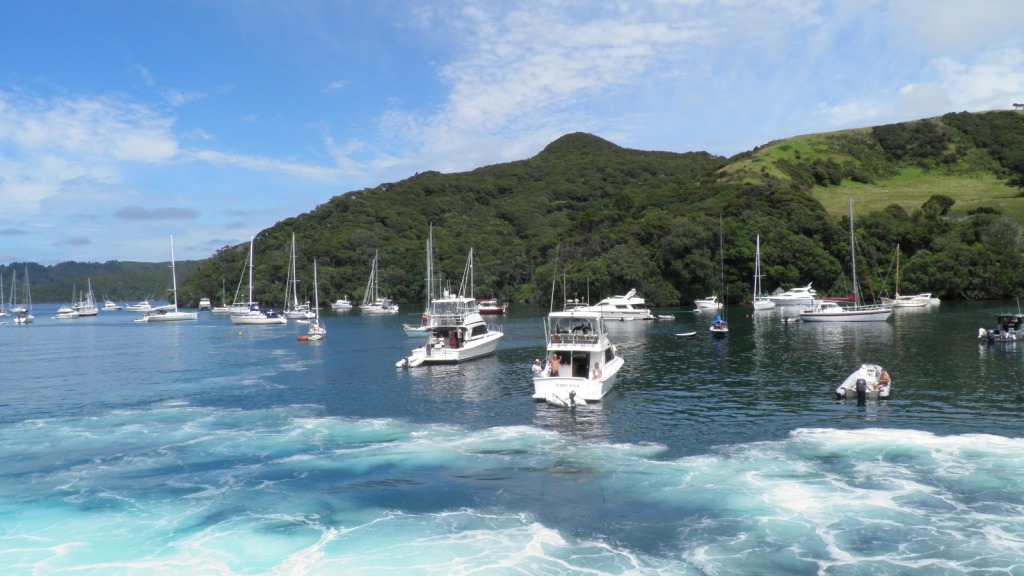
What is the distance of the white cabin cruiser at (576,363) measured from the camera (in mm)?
36906

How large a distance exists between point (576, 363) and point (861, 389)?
1534 centimetres

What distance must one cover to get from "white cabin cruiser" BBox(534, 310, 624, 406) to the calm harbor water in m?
1.26

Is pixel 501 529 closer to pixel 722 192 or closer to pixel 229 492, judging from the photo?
pixel 229 492

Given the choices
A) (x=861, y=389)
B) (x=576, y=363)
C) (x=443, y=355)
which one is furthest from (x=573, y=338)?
(x=443, y=355)

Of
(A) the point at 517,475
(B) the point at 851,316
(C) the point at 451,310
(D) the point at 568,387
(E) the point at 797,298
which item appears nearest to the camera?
(A) the point at 517,475

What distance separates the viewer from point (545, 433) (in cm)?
3067

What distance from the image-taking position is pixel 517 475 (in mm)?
24297

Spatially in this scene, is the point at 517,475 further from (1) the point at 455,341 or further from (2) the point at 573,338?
(1) the point at 455,341

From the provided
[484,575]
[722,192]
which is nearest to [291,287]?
[722,192]

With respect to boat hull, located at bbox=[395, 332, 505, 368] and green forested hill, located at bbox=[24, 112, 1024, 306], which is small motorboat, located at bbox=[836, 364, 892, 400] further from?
green forested hill, located at bbox=[24, 112, 1024, 306]

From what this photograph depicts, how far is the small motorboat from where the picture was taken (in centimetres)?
3547

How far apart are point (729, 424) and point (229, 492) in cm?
2178

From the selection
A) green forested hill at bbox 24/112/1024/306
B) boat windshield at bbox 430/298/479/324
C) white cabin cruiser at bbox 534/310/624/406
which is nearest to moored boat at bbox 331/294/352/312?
green forested hill at bbox 24/112/1024/306

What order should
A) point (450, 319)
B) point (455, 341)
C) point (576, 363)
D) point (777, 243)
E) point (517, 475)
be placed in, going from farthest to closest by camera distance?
point (777, 243), point (450, 319), point (455, 341), point (576, 363), point (517, 475)
